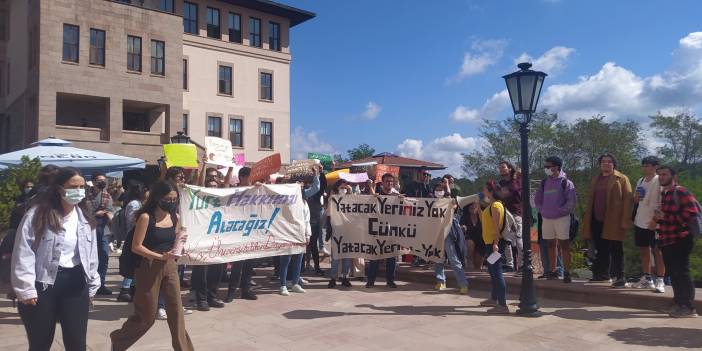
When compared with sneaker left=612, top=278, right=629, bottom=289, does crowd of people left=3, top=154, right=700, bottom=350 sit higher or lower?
higher

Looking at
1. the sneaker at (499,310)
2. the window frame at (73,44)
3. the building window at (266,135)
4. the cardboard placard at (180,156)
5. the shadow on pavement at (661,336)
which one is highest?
the window frame at (73,44)

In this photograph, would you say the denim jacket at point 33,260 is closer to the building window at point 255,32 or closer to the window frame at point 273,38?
the building window at point 255,32

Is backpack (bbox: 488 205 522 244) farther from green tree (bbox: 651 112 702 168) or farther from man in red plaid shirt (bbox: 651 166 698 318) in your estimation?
green tree (bbox: 651 112 702 168)

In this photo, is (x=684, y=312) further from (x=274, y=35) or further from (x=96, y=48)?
(x=274, y=35)

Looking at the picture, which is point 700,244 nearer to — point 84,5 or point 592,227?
point 592,227

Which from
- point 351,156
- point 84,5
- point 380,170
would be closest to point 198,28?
point 84,5

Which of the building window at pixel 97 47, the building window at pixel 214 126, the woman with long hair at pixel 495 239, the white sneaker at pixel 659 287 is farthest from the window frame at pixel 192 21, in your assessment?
the white sneaker at pixel 659 287

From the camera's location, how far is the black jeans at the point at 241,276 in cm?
826

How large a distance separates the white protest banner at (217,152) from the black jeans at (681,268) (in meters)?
7.97

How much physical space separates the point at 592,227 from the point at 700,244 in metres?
4.96

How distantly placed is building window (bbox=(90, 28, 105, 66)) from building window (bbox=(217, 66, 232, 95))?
967cm

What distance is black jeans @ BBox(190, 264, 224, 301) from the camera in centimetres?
773

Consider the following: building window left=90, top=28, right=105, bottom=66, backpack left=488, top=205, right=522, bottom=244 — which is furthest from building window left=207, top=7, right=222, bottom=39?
backpack left=488, top=205, right=522, bottom=244

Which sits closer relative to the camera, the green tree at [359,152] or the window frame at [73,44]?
the window frame at [73,44]
